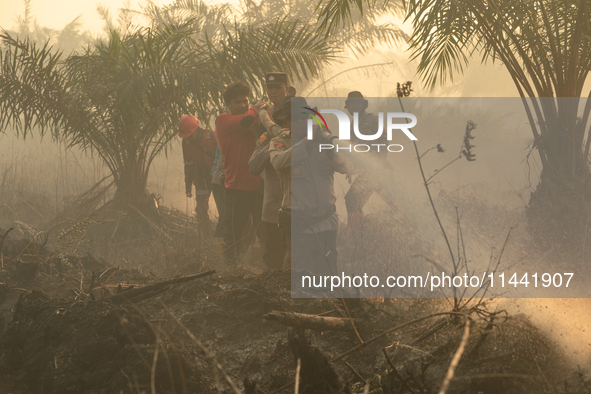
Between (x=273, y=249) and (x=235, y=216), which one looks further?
(x=235, y=216)

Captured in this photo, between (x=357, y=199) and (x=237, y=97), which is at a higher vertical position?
(x=237, y=97)

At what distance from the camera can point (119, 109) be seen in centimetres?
523

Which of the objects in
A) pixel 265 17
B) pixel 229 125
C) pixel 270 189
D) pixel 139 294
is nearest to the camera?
pixel 139 294

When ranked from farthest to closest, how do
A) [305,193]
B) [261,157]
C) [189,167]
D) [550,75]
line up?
[189,167] → [550,75] → [261,157] → [305,193]

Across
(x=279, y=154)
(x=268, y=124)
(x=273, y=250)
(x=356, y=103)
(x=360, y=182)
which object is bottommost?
(x=273, y=250)

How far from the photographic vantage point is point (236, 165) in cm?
391

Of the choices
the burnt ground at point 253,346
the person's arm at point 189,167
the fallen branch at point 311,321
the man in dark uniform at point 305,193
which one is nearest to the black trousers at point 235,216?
the man in dark uniform at point 305,193

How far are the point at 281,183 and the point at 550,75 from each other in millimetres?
3493

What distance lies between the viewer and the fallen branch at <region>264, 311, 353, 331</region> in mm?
1921

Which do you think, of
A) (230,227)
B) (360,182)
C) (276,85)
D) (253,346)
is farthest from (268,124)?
(253,346)

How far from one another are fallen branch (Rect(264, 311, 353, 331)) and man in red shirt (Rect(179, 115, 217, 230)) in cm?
338

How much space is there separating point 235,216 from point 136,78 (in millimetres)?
2161

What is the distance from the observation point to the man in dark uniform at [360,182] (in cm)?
414

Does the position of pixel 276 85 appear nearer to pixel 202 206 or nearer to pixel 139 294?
pixel 139 294
